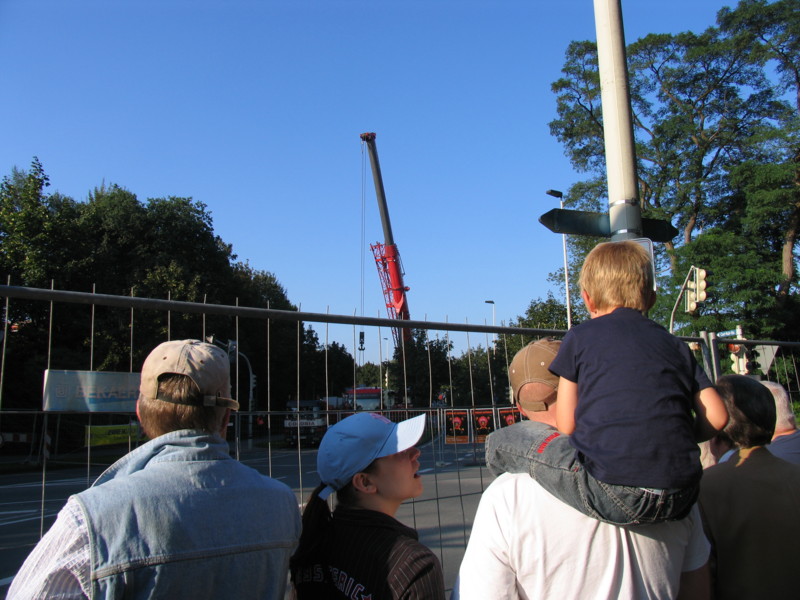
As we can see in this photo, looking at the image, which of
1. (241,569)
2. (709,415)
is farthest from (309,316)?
(709,415)

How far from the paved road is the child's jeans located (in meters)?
1.16

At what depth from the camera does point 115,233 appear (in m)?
34.9

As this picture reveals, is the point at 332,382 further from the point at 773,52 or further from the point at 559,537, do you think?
the point at 773,52

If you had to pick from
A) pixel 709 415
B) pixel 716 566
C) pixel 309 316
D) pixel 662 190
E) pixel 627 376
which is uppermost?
pixel 662 190

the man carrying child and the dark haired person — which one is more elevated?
the man carrying child

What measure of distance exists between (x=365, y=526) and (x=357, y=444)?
26 centimetres

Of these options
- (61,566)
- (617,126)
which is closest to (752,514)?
(61,566)

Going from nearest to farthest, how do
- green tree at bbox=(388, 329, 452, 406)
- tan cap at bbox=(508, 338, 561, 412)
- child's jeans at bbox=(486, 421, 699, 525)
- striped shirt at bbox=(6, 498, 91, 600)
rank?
1. striped shirt at bbox=(6, 498, 91, 600)
2. child's jeans at bbox=(486, 421, 699, 525)
3. tan cap at bbox=(508, 338, 561, 412)
4. green tree at bbox=(388, 329, 452, 406)

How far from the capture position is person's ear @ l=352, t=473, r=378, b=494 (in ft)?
6.26

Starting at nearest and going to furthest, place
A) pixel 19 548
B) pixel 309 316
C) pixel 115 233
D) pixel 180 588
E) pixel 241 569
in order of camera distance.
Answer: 1. pixel 180 588
2. pixel 241 569
3. pixel 19 548
4. pixel 309 316
5. pixel 115 233

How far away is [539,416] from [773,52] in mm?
33626

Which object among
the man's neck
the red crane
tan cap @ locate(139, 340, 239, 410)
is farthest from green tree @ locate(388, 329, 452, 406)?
the red crane

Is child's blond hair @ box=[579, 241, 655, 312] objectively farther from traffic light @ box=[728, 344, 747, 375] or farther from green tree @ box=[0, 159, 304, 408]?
green tree @ box=[0, 159, 304, 408]

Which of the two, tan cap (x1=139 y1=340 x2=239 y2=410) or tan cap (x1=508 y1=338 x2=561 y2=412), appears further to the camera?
tan cap (x1=508 y1=338 x2=561 y2=412)
